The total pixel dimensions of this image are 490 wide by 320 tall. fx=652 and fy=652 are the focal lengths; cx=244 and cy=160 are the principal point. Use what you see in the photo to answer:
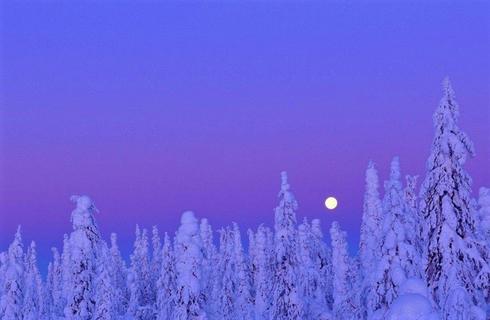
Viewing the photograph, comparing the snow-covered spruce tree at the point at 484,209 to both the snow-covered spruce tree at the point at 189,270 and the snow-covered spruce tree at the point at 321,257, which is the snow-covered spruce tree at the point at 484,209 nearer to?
the snow-covered spruce tree at the point at 189,270

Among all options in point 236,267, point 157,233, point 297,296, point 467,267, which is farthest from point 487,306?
point 157,233

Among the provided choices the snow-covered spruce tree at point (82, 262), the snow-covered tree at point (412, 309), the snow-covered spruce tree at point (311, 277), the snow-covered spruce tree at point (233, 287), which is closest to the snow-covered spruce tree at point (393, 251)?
the snow-covered tree at point (412, 309)

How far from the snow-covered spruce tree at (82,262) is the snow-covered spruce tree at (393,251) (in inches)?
637

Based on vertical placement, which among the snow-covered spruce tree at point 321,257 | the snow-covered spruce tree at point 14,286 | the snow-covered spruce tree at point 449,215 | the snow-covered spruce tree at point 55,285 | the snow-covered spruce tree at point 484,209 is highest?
the snow-covered spruce tree at point 55,285

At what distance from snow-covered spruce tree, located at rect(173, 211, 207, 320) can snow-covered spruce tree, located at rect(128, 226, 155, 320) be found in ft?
93.3

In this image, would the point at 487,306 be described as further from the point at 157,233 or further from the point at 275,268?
the point at 157,233

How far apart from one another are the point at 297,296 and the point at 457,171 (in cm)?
2200

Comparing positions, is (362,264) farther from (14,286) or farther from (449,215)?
(14,286)

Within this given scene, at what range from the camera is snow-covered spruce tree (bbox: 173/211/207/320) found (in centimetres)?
3472

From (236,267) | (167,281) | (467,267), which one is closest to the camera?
(467,267)

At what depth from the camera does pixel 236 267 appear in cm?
7150

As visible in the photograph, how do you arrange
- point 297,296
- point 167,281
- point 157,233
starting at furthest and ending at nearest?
point 157,233
point 167,281
point 297,296

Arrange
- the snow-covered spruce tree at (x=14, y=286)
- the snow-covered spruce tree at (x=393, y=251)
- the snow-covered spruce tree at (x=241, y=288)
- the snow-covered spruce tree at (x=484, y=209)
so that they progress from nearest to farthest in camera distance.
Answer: the snow-covered spruce tree at (x=393, y=251) → the snow-covered spruce tree at (x=484, y=209) → the snow-covered spruce tree at (x=14, y=286) → the snow-covered spruce tree at (x=241, y=288)

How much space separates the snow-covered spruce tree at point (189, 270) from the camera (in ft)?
114
